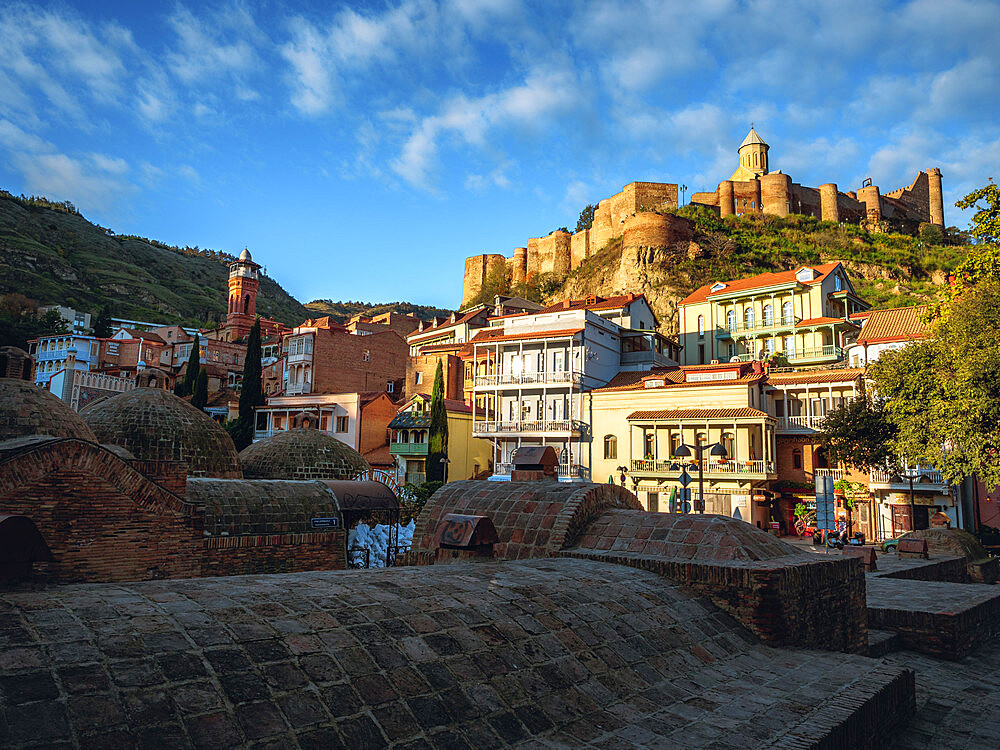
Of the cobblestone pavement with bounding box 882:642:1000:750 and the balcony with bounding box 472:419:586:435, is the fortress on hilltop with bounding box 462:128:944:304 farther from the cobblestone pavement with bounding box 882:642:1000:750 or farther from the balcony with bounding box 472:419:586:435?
the cobblestone pavement with bounding box 882:642:1000:750

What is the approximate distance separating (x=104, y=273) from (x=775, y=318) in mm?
101687

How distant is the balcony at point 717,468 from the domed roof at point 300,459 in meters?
15.3

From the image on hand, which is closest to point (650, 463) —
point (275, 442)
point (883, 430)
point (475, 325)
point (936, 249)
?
point (883, 430)

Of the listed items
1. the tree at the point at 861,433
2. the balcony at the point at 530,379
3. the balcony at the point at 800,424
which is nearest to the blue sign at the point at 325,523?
the balcony at the point at 530,379

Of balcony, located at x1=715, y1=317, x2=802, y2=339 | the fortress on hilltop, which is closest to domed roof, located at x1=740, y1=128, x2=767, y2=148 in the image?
the fortress on hilltop

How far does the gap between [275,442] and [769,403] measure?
2613cm

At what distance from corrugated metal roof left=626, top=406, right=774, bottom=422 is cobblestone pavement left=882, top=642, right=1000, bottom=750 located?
1975 cm

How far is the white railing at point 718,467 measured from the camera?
→ 30.6 meters

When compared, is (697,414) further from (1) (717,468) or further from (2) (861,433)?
(2) (861,433)

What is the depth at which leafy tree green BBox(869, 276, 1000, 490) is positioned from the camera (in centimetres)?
1989

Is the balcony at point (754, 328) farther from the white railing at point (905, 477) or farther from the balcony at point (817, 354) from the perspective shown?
the white railing at point (905, 477)

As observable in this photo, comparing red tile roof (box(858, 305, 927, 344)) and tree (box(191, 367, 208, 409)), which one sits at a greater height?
red tile roof (box(858, 305, 927, 344))

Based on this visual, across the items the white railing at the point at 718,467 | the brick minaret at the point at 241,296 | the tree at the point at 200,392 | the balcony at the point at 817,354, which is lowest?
the white railing at the point at 718,467

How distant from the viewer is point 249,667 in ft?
12.8
